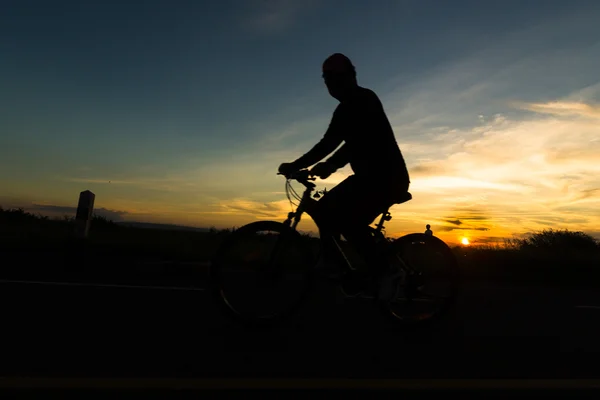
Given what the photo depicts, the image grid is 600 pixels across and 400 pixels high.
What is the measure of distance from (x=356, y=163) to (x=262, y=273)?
1222 millimetres

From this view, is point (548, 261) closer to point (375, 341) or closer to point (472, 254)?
point (472, 254)

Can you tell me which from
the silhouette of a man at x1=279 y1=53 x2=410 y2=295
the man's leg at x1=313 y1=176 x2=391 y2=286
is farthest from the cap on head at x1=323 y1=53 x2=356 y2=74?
the man's leg at x1=313 y1=176 x2=391 y2=286

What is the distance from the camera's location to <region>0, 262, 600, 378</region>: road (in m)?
3.04

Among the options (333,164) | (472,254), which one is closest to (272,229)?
(333,164)

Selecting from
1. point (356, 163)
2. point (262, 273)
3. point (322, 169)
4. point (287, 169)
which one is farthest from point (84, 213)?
point (356, 163)

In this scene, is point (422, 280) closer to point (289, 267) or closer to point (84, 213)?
point (289, 267)

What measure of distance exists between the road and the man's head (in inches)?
78.0

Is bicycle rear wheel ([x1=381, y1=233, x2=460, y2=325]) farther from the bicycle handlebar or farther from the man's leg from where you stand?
the bicycle handlebar

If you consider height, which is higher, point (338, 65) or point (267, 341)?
point (338, 65)

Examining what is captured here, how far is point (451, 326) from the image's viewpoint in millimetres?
4641

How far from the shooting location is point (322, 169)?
4.38 meters

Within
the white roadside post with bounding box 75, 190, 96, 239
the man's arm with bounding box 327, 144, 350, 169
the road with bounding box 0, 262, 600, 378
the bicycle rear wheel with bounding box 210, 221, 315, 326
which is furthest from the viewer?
the white roadside post with bounding box 75, 190, 96, 239

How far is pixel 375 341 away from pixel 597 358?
156 centimetres

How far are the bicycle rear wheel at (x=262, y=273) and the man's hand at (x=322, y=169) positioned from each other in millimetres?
529
